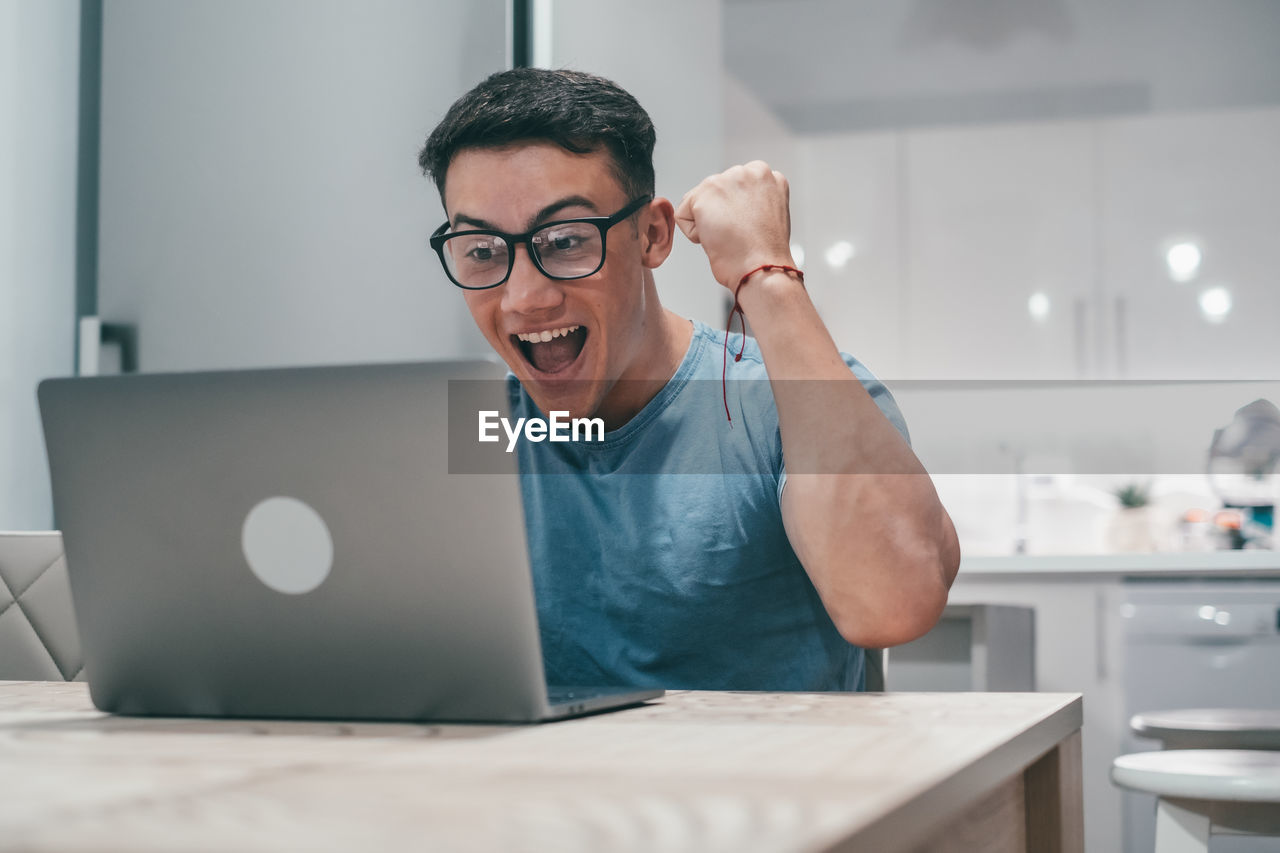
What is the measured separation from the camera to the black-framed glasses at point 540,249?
47.8 inches

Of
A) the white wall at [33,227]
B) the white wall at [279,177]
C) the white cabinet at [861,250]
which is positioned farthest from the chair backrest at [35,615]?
the white cabinet at [861,250]

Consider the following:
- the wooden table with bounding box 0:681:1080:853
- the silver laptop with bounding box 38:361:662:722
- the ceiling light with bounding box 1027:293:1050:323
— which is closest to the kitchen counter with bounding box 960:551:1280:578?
the ceiling light with bounding box 1027:293:1050:323

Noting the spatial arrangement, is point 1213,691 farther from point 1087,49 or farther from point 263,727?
point 263,727

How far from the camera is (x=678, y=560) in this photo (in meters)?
1.14

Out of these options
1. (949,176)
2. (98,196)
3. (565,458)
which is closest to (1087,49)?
(949,176)

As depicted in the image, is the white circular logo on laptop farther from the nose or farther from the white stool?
the white stool

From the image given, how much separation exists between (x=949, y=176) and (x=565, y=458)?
105 inches

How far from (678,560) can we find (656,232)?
1.34 feet

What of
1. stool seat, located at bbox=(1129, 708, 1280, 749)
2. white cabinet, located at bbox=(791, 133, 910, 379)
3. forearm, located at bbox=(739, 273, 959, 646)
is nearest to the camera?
forearm, located at bbox=(739, 273, 959, 646)

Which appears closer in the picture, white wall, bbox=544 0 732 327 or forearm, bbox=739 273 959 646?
forearm, bbox=739 273 959 646

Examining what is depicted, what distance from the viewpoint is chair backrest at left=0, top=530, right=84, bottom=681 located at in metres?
1.38

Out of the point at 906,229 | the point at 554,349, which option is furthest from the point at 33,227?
the point at 906,229

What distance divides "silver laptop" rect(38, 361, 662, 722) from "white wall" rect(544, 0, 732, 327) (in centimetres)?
238

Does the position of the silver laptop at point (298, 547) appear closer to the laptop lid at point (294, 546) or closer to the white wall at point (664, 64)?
the laptop lid at point (294, 546)
